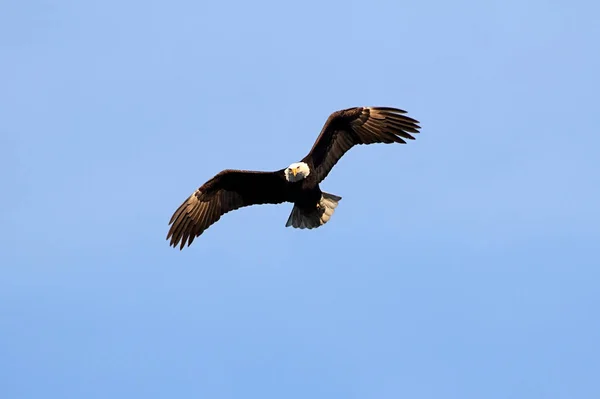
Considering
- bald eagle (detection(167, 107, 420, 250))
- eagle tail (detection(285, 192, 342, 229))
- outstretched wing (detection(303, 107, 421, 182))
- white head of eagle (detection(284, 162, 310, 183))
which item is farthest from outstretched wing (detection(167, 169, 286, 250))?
outstretched wing (detection(303, 107, 421, 182))

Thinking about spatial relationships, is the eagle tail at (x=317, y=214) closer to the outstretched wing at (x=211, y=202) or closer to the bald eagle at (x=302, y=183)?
the bald eagle at (x=302, y=183)

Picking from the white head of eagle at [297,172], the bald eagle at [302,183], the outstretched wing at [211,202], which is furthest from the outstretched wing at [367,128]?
the outstretched wing at [211,202]

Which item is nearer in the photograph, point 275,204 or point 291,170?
point 291,170

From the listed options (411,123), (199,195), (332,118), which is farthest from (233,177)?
(411,123)

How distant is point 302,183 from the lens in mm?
18031

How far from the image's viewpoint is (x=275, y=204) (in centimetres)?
1895

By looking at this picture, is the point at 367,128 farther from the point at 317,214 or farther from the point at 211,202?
the point at 211,202

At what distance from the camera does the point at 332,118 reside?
18.2 metres

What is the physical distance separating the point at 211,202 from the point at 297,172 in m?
1.84

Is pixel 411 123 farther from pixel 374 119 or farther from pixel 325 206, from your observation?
pixel 325 206

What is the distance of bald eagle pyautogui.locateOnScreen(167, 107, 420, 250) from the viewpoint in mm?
18188

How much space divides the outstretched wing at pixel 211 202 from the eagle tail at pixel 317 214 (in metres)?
0.42

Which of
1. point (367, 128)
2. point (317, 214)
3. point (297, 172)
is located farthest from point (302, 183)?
point (367, 128)

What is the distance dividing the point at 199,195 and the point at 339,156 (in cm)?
248
